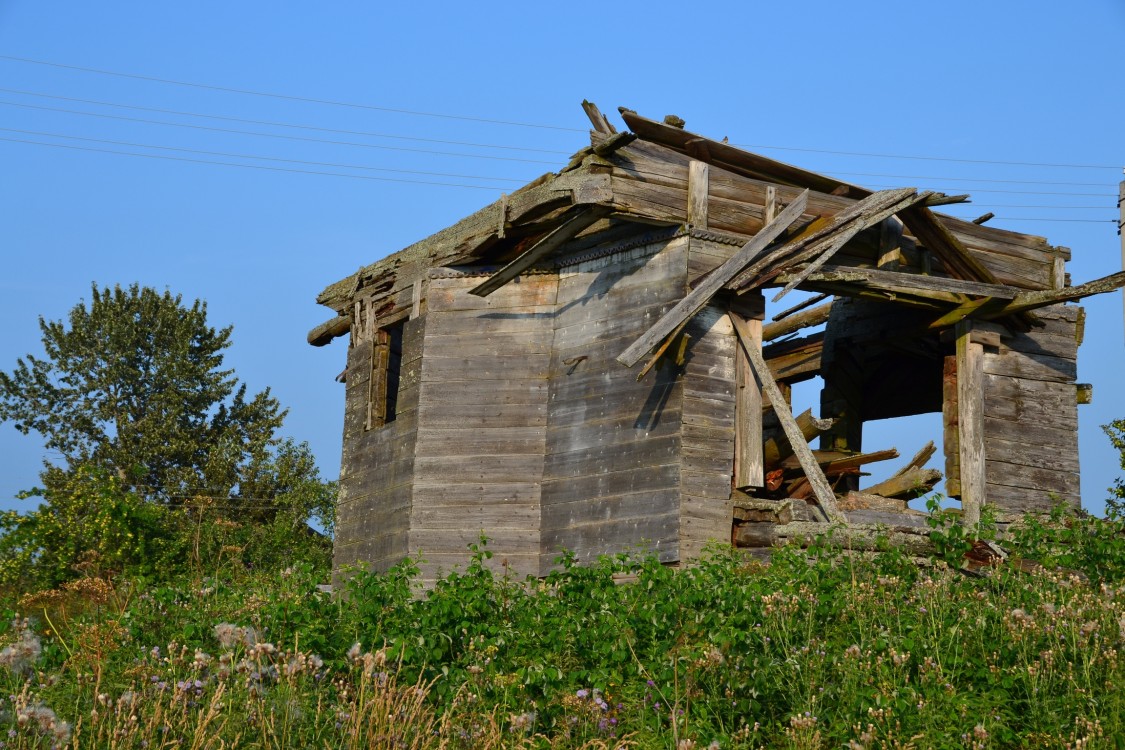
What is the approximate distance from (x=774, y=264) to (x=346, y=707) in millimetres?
7560

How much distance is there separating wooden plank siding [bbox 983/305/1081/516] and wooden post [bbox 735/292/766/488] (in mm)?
2793

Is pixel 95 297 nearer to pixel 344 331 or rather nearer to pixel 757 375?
pixel 344 331

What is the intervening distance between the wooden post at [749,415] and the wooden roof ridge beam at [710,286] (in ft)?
1.91

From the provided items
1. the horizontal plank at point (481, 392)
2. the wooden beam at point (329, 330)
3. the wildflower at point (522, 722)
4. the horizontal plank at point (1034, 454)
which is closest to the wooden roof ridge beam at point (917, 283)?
the horizontal plank at point (1034, 454)

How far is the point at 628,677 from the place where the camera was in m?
6.99

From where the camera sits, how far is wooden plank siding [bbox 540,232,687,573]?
11727 mm

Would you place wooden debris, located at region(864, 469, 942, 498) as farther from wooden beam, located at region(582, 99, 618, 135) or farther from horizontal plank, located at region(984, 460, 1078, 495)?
wooden beam, located at region(582, 99, 618, 135)

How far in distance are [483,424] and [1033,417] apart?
6056 millimetres

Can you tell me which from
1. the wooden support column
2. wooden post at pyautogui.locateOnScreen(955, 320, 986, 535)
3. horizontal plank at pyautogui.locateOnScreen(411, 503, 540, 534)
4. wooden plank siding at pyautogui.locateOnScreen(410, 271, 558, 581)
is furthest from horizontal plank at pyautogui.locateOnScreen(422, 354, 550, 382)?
wooden post at pyautogui.locateOnScreen(955, 320, 986, 535)

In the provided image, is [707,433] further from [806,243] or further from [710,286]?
[806,243]

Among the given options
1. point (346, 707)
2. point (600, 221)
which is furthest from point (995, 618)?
point (600, 221)

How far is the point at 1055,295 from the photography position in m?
12.5

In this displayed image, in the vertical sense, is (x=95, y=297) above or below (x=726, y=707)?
above

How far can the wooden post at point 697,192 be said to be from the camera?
12.3m
